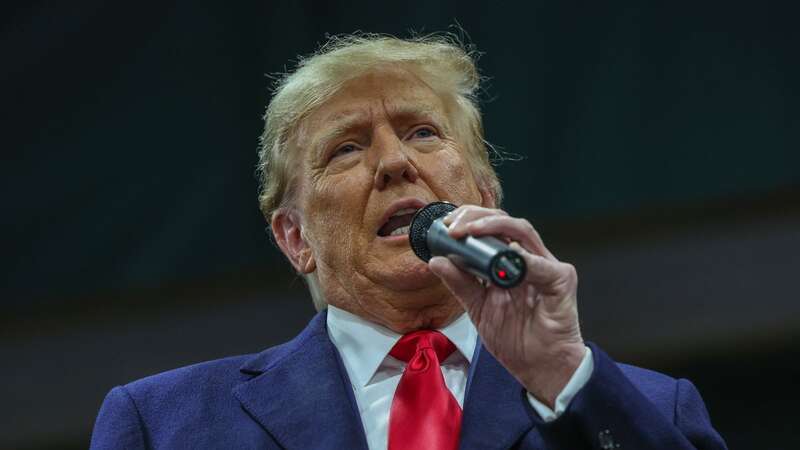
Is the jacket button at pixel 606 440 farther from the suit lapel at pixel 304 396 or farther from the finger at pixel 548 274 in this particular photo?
the suit lapel at pixel 304 396

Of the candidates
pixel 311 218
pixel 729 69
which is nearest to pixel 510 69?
pixel 729 69

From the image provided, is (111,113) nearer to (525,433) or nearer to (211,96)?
(211,96)

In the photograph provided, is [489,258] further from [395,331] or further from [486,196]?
[486,196]

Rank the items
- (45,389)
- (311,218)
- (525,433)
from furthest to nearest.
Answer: (45,389)
(311,218)
(525,433)

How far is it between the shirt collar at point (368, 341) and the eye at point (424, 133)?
1.19 feet

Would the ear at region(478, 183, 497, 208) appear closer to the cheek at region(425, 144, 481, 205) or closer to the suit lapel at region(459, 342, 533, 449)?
the cheek at region(425, 144, 481, 205)

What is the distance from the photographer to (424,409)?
6.42 ft

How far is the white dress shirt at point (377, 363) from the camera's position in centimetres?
202

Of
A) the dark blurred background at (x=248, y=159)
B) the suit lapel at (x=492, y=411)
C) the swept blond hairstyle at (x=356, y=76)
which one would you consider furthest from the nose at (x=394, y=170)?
the dark blurred background at (x=248, y=159)

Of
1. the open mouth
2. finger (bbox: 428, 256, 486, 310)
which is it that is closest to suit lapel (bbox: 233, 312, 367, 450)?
the open mouth

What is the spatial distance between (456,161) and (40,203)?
132 centimetres

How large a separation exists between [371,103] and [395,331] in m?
0.44

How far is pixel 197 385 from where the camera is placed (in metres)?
2.11

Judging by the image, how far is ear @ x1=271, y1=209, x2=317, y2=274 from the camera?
234 cm
